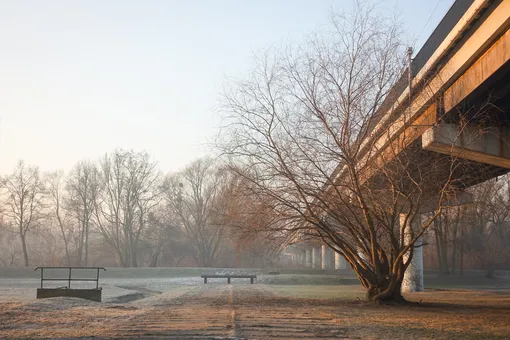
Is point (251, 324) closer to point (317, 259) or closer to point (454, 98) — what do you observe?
point (454, 98)

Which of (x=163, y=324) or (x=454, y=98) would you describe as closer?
(x=163, y=324)

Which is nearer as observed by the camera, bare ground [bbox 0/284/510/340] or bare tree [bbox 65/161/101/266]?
bare ground [bbox 0/284/510/340]

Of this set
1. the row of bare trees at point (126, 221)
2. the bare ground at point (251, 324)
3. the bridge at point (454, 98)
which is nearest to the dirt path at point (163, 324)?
the bare ground at point (251, 324)

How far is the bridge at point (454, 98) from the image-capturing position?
51.3ft

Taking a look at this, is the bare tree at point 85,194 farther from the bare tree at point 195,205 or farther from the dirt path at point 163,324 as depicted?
the dirt path at point 163,324

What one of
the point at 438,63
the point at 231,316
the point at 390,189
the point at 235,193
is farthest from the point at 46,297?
the point at 438,63

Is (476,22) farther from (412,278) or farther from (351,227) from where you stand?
(412,278)

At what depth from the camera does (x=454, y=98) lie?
60.2ft

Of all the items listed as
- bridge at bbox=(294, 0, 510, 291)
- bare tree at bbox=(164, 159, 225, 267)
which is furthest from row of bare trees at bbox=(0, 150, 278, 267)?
bridge at bbox=(294, 0, 510, 291)

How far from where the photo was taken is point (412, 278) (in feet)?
119

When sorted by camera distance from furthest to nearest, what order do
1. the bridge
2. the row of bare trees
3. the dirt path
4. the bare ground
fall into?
the row of bare trees < the bridge < the bare ground < the dirt path

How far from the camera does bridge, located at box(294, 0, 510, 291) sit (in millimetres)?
15641

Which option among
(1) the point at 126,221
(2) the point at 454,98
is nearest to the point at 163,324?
(2) the point at 454,98

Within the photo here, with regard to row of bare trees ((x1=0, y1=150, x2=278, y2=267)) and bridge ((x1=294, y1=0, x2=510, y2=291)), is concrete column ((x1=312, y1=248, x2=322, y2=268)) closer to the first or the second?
row of bare trees ((x1=0, y1=150, x2=278, y2=267))
